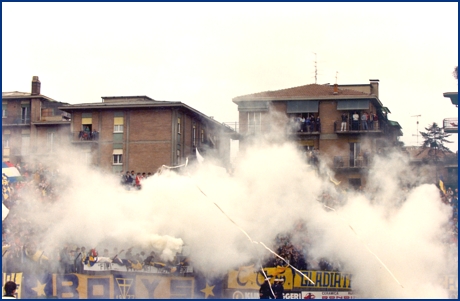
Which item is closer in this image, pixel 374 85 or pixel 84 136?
pixel 84 136

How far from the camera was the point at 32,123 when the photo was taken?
135 feet

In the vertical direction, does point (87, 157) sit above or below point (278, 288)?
above

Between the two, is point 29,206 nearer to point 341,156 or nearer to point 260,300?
point 260,300

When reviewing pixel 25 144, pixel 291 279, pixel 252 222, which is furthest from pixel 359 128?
pixel 25 144

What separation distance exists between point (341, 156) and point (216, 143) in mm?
6897

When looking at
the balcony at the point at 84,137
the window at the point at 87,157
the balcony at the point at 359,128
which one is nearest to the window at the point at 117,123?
A: the balcony at the point at 84,137

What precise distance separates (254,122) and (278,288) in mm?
13453

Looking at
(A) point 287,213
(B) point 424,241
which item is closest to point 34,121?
(A) point 287,213

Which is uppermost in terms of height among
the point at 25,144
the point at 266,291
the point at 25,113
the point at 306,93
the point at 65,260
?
the point at 306,93

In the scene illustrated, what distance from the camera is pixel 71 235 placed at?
66.1 ft

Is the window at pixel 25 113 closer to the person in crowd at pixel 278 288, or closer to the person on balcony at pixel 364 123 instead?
the person on balcony at pixel 364 123

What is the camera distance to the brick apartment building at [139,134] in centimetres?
3516

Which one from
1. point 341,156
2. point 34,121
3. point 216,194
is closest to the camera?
point 216,194

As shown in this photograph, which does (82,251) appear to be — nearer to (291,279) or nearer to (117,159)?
(291,279)
